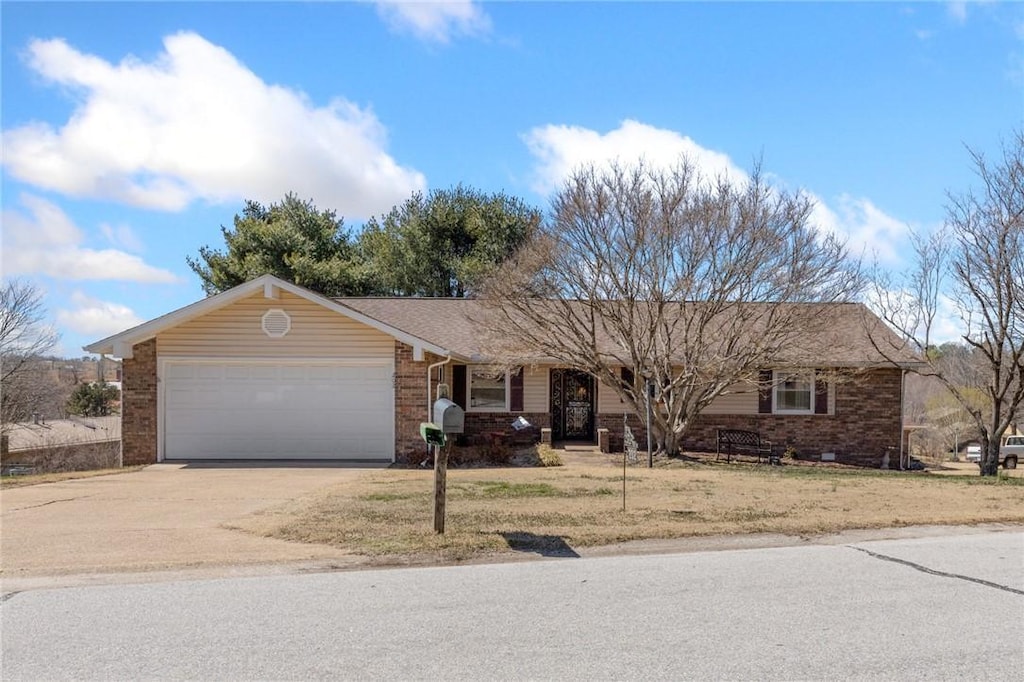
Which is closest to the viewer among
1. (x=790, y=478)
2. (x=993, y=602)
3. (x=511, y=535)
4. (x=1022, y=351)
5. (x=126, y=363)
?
(x=993, y=602)

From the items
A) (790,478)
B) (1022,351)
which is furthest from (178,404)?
(1022,351)

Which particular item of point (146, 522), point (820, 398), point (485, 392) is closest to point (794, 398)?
point (820, 398)

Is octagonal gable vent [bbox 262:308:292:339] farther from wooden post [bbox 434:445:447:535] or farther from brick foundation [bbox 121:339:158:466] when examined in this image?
wooden post [bbox 434:445:447:535]

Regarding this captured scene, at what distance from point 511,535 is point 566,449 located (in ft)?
36.6

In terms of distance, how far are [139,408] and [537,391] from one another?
9396 mm

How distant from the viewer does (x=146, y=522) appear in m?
9.52

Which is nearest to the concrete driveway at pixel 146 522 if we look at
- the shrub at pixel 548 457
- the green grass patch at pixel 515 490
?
the green grass patch at pixel 515 490

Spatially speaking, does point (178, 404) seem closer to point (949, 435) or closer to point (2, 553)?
point (2, 553)

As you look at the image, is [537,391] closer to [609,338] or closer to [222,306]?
[609,338]

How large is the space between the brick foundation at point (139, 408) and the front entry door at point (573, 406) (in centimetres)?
990

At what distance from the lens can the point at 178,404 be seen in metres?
17.2

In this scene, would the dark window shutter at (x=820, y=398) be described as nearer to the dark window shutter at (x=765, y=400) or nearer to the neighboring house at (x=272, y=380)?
the dark window shutter at (x=765, y=400)

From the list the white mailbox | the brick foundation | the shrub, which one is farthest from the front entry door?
the white mailbox

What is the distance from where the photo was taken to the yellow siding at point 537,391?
815 inches
